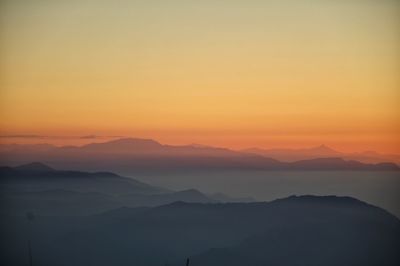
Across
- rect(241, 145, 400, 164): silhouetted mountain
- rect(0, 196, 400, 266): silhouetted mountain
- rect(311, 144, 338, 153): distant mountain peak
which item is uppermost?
rect(311, 144, 338, 153): distant mountain peak

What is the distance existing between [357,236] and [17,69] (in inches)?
77.5

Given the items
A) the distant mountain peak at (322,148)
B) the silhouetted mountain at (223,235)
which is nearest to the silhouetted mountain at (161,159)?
the distant mountain peak at (322,148)

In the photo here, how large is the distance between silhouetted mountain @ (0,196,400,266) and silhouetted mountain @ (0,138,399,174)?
0.19 meters

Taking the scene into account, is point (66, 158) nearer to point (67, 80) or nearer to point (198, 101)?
point (67, 80)

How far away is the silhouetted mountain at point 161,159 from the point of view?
11.6 ft

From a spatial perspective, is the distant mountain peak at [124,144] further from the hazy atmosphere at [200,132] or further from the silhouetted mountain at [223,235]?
the silhouetted mountain at [223,235]

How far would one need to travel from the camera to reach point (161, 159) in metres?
3.59

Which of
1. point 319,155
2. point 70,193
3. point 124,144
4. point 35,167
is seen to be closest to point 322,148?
point 319,155

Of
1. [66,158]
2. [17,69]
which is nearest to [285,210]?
[66,158]

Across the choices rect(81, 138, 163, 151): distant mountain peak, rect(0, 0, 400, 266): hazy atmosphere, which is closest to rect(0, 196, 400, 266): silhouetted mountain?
rect(0, 0, 400, 266): hazy atmosphere

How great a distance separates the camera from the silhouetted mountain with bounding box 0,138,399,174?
11.6 feet

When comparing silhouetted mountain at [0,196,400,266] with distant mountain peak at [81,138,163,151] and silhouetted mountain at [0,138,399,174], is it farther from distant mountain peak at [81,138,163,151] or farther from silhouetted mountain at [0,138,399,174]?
distant mountain peak at [81,138,163,151]

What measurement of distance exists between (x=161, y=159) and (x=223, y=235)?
1.67 ft

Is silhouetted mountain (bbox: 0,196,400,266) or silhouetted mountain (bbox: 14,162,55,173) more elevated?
silhouetted mountain (bbox: 14,162,55,173)
